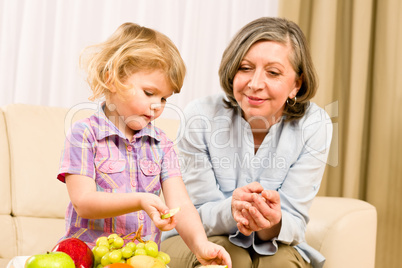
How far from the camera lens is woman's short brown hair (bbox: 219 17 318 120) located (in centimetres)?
154

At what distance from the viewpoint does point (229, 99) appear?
5.52 feet

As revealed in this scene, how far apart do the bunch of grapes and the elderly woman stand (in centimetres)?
45

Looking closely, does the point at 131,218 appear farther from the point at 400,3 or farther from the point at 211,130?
the point at 400,3

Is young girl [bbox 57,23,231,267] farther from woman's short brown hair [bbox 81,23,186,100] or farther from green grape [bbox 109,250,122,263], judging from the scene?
green grape [bbox 109,250,122,263]

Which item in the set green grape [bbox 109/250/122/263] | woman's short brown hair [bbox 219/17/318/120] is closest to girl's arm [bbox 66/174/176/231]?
green grape [bbox 109/250/122/263]

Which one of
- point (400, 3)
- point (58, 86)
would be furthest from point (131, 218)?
point (400, 3)

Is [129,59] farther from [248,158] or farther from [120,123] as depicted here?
[248,158]

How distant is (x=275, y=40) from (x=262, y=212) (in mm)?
542

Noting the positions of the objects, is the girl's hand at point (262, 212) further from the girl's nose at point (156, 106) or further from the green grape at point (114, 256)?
the green grape at point (114, 256)

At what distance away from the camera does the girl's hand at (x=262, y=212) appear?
1355 mm

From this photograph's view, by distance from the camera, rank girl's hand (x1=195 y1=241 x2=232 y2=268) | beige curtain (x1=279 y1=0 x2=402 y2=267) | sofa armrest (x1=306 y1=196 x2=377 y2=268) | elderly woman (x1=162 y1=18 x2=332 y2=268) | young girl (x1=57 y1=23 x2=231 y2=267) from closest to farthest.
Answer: girl's hand (x1=195 y1=241 x2=232 y2=268) < young girl (x1=57 y1=23 x2=231 y2=267) < elderly woman (x1=162 y1=18 x2=332 y2=268) < sofa armrest (x1=306 y1=196 x2=377 y2=268) < beige curtain (x1=279 y1=0 x2=402 y2=267)

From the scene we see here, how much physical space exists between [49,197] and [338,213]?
1105 mm

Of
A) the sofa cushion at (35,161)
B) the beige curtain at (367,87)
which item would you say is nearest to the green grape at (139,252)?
the sofa cushion at (35,161)

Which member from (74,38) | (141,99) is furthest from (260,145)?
(74,38)
